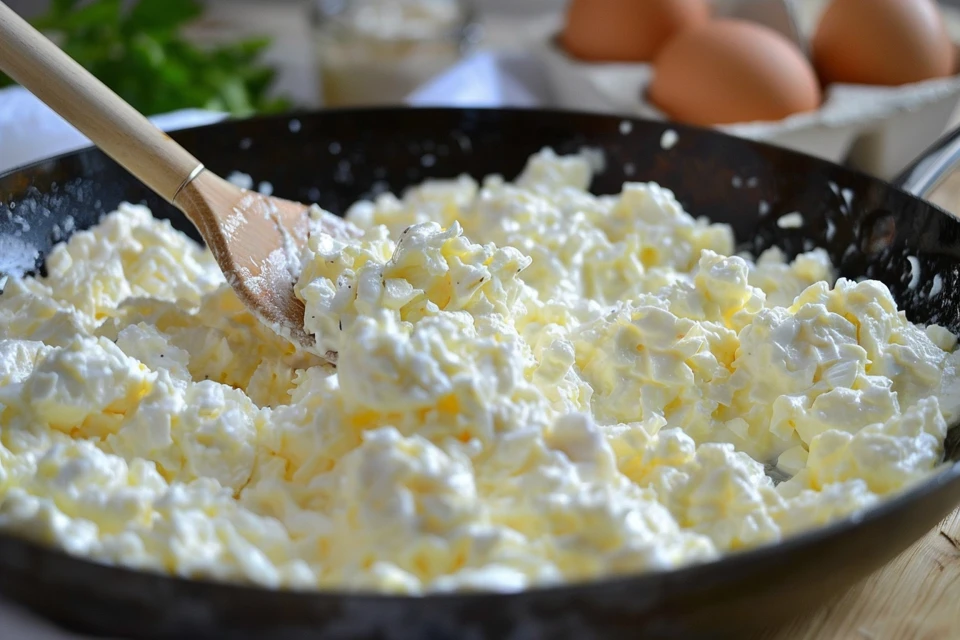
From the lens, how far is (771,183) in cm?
155

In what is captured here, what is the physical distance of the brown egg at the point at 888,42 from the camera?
2109 mm

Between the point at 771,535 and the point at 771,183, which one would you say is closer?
the point at 771,535

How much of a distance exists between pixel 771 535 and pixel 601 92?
4.60ft

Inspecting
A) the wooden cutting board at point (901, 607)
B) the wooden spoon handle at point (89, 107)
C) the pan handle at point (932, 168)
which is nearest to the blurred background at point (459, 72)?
the pan handle at point (932, 168)

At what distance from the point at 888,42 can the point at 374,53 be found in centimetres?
120

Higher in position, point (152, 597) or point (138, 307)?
point (138, 307)

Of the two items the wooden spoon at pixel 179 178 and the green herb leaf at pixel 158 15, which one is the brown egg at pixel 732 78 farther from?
the green herb leaf at pixel 158 15

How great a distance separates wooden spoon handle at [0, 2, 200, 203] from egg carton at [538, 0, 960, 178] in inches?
40.5

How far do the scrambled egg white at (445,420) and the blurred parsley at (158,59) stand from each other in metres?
0.94

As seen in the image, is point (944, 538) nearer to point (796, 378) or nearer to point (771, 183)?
point (796, 378)

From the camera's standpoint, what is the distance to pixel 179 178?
1.27 metres

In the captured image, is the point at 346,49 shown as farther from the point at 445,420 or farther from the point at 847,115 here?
the point at 445,420

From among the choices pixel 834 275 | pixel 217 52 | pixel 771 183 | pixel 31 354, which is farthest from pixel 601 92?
pixel 31 354

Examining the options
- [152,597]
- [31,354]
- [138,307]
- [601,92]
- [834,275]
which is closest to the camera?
[152,597]
